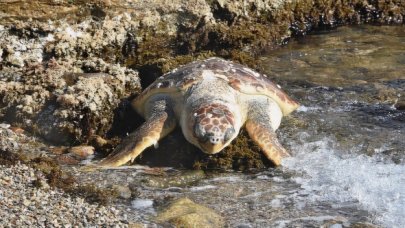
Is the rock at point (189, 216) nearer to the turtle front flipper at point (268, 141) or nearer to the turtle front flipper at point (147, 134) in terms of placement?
the turtle front flipper at point (147, 134)

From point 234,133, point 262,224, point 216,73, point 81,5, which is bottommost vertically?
point 262,224

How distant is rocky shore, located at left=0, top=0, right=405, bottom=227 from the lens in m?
5.51

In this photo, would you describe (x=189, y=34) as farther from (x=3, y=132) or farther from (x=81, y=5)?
(x=3, y=132)

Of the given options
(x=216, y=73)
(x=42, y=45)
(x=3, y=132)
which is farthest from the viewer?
(x=42, y=45)

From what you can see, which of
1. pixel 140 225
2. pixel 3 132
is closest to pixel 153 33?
pixel 3 132

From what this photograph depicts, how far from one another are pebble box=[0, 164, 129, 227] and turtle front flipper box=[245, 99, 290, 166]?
1917 millimetres

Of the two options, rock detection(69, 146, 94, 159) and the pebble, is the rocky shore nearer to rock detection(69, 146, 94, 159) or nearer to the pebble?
the pebble

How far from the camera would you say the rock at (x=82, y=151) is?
6590mm

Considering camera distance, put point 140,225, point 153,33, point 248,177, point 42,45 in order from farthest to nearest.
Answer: point 153,33
point 42,45
point 248,177
point 140,225

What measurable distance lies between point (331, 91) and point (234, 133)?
8.34ft

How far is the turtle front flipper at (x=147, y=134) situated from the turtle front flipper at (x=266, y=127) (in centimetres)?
91

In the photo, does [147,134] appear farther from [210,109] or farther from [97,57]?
[97,57]

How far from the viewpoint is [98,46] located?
8.85 meters

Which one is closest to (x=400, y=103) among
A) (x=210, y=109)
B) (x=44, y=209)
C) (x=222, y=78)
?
(x=222, y=78)
